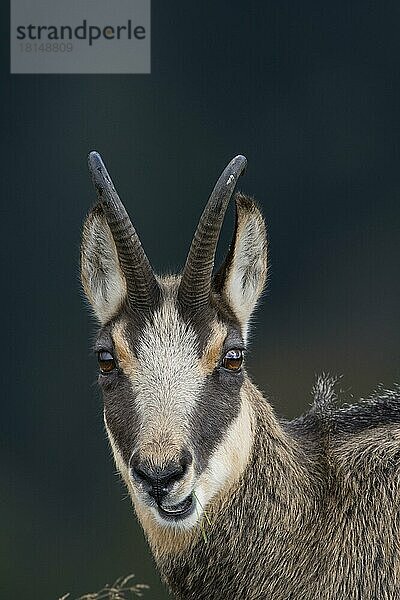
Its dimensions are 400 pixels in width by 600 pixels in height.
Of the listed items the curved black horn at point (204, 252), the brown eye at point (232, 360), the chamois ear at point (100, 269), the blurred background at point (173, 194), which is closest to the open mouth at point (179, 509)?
the brown eye at point (232, 360)

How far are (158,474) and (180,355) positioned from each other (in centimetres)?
82

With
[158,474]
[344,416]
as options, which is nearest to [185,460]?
[158,474]

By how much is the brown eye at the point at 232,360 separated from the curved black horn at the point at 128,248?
53cm

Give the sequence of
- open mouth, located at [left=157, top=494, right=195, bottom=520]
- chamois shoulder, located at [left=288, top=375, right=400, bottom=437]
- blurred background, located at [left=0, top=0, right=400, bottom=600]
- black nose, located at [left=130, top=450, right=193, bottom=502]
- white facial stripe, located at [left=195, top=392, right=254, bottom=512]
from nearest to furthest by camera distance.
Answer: black nose, located at [left=130, top=450, right=193, bottom=502] < open mouth, located at [left=157, top=494, right=195, bottom=520] < white facial stripe, located at [left=195, top=392, right=254, bottom=512] < chamois shoulder, located at [left=288, top=375, right=400, bottom=437] < blurred background, located at [left=0, top=0, right=400, bottom=600]

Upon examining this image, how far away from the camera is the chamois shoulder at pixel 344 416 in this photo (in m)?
7.47

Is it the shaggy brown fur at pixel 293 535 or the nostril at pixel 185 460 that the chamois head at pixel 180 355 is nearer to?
the nostril at pixel 185 460

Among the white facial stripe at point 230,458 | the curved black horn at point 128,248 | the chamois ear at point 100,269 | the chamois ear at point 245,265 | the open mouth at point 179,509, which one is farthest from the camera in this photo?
the chamois ear at point 100,269

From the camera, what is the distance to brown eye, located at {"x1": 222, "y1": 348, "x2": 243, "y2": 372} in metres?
6.66

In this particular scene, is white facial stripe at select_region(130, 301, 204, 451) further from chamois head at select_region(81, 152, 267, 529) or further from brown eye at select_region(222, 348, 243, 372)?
brown eye at select_region(222, 348, 243, 372)

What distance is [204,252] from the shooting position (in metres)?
6.72

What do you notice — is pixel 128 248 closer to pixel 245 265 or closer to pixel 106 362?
pixel 106 362

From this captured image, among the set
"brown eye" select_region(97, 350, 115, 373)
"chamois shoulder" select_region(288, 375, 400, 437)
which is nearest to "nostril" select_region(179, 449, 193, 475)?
"brown eye" select_region(97, 350, 115, 373)

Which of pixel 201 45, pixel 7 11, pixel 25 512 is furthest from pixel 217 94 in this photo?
pixel 25 512

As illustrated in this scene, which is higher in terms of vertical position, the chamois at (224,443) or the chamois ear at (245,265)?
the chamois ear at (245,265)
